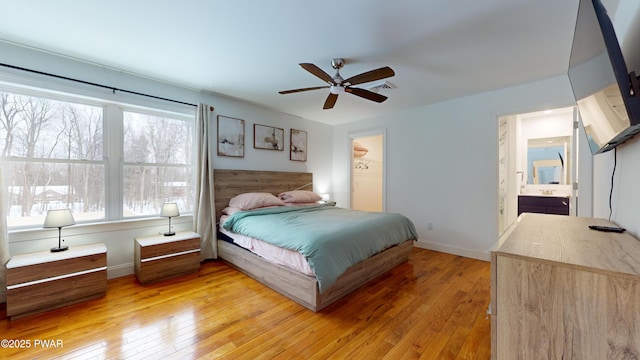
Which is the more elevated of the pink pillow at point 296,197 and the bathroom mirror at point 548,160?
the bathroom mirror at point 548,160

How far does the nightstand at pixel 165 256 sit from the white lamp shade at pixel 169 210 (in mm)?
273

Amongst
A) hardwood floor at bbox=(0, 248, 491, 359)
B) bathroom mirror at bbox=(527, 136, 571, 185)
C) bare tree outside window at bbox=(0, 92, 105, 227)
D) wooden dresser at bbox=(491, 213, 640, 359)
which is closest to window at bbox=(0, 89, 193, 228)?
bare tree outside window at bbox=(0, 92, 105, 227)

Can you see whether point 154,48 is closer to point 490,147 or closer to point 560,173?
point 490,147

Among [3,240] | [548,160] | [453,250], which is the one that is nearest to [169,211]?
[3,240]

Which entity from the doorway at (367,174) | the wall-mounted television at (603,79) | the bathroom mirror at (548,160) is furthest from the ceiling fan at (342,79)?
the bathroom mirror at (548,160)

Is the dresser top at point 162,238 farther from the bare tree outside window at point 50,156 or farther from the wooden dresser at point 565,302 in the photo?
the wooden dresser at point 565,302

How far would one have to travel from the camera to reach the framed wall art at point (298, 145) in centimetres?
462

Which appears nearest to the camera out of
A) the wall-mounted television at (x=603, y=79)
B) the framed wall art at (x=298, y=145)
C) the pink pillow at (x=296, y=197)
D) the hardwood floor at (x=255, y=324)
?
the wall-mounted television at (x=603, y=79)

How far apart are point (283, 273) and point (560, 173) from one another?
17.3ft

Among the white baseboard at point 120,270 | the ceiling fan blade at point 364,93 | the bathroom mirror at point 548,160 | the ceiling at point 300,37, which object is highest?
the ceiling at point 300,37

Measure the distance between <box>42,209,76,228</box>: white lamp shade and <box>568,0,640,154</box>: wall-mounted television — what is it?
394cm

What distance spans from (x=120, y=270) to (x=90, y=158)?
133 centimetres

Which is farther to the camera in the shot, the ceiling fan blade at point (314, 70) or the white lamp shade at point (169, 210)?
the white lamp shade at point (169, 210)

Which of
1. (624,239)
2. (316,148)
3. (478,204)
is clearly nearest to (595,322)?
(624,239)
